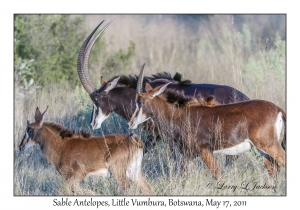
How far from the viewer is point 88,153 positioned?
26.6 ft

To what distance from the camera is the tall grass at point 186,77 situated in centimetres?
820

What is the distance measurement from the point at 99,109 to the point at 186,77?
16.2 feet

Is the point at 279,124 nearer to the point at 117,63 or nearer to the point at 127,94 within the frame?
the point at 127,94

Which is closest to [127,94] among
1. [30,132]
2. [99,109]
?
[99,109]

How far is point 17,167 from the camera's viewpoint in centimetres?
962

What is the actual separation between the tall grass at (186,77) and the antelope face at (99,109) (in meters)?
0.68

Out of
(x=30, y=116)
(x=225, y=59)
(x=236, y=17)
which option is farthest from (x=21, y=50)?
(x=236, y=17)

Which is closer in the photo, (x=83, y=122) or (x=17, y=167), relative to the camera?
(x=17, y=167)

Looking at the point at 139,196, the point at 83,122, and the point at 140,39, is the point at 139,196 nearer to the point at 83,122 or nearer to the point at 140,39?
the point at 83,122

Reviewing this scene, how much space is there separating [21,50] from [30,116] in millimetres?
4191

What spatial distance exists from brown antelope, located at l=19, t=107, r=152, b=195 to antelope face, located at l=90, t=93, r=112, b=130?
1198 mm

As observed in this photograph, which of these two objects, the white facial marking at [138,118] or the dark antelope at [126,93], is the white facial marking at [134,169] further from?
the dark antelope at [126,93]

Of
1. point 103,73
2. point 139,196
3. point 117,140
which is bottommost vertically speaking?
point 139,196

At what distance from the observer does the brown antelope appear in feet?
25.7
